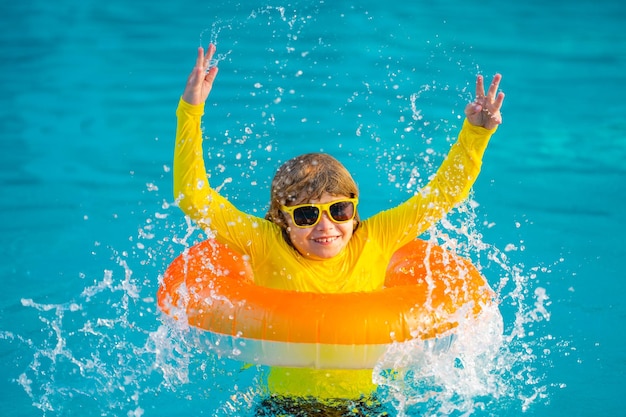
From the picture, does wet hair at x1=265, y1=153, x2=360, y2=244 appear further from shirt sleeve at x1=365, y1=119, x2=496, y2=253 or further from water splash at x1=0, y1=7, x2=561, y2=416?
water splash at x1=0, y1=7, x2=561, y2=416

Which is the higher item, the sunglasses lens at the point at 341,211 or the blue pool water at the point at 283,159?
the blue pool water at the point at 283,159

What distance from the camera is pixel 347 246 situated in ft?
13.3

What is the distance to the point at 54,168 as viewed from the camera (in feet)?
23.1

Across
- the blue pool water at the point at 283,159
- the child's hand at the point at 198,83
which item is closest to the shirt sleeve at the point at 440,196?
the blue pool water at the point at 283,159

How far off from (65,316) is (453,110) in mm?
3908

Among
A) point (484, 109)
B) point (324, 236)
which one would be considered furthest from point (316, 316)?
point (484, 109)

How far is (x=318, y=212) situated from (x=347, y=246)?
308mm

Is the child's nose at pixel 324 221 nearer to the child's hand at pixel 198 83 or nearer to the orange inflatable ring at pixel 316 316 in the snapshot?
the orange inflatable ring at pixel 316 316

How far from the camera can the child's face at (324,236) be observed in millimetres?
3844

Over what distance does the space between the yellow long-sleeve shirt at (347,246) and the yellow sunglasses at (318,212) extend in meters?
0.22

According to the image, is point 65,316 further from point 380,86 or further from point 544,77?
point 544,77

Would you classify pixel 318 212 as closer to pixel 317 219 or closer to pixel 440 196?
pixel 317 219

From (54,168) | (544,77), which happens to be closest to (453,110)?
(544,77)

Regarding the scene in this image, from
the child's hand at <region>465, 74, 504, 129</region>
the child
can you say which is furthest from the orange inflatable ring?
the child's hand at <region>465, 74, 504, 129</region>
